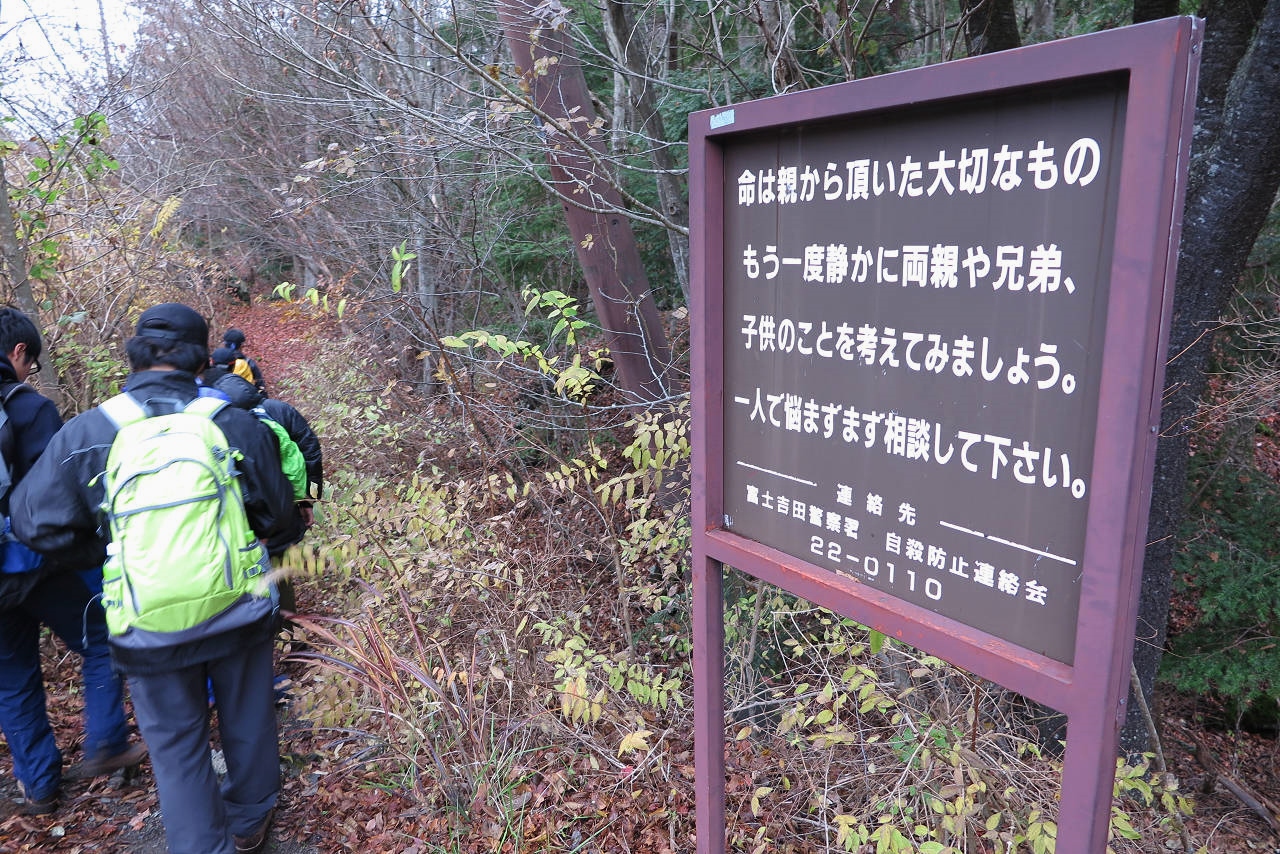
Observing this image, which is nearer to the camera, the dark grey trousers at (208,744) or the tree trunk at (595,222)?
the dark grey trousers at (208,744)

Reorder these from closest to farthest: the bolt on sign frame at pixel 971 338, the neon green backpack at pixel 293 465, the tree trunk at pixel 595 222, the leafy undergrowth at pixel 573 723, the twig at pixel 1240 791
→ the bolt on sign frame at pixel 971 338 → the leafy undergrowth at pixel 573 723 → the neon green backpack at pixel 293 465 → the tree trunk at pixel 595 222 → the twig at pixel 1240 791

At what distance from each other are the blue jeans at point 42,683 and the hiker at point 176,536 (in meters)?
0.66

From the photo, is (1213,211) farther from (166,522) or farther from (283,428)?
(166,522)

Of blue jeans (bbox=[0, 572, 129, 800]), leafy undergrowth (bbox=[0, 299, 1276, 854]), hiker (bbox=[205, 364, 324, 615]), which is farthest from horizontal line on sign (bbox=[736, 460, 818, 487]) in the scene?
blue jeans (bbox=[0, 572, 129, 800])

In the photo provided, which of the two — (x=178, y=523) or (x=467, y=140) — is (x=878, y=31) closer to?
(x=467, y=140)

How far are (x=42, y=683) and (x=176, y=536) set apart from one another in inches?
64.6

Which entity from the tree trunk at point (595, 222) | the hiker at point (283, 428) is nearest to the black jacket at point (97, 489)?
the hiker at point (283, 428)

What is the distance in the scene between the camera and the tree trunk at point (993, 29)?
489 centimetres

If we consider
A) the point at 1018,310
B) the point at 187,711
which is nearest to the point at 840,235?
the point at 1018,310

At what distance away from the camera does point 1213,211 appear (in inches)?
165

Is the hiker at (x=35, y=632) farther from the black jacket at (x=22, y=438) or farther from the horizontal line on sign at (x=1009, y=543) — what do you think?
the horizontal line on sign at (x=1009, y=543)

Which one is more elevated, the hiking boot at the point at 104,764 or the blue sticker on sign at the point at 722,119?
the blue sticker on sign at the point at 722,119

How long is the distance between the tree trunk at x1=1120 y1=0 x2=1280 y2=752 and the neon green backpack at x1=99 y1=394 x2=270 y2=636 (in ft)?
14.9

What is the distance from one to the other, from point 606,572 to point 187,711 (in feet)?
8.89
